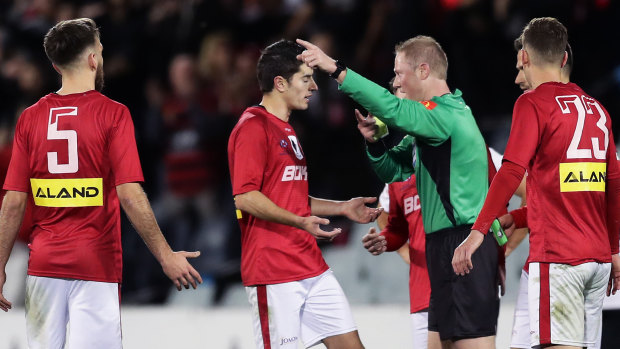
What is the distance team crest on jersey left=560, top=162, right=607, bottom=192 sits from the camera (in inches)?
155

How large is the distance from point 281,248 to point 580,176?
4.80ft

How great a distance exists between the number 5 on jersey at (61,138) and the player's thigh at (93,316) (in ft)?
1.63

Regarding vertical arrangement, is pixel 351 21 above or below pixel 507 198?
above

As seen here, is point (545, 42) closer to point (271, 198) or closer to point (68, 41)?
point (271, 198)

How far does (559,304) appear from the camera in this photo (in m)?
3.89

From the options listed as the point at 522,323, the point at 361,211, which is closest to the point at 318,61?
the point at 361,211

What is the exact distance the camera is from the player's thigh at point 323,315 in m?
4.54

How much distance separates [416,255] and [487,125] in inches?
85.9

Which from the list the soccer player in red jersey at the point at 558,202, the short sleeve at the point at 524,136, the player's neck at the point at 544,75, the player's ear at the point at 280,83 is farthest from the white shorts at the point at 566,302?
the player's ear at the point at 280,83

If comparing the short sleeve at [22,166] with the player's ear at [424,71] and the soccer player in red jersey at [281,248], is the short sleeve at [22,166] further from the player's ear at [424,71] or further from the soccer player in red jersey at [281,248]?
the player's ear at [424,71]

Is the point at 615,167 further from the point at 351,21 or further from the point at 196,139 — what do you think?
the point at 196,139

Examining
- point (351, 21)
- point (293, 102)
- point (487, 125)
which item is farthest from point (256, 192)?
point (351, 21)

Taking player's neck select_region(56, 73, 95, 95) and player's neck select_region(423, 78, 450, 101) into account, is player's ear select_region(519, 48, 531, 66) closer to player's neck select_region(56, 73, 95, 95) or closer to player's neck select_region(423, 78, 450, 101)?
player's neck select_region(423, 78, 450, 101)

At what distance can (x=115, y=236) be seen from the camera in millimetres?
4098
